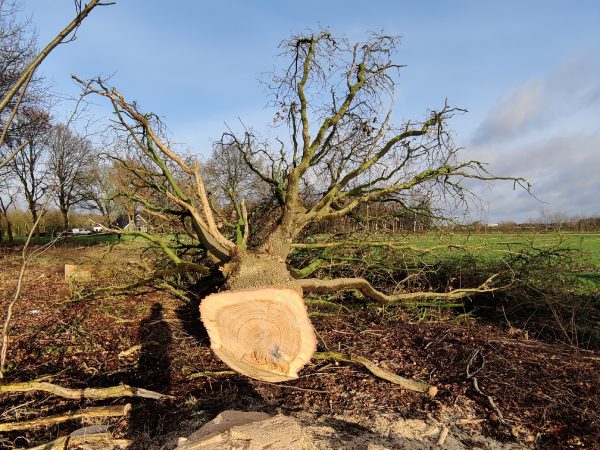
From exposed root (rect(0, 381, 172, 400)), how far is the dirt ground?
11cm

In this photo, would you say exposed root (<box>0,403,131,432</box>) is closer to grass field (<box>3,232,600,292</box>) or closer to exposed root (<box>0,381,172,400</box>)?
exposed root (<box>0,381,172,400</box>)

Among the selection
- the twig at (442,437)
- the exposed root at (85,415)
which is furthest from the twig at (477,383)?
the exposed root at (85,415)

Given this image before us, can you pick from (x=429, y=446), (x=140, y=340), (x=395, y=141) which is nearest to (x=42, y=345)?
(x=140, y=340)

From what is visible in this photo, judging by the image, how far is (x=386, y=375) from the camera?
3.78m

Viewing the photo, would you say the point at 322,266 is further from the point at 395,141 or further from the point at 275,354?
the point at 275,354

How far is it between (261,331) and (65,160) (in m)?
18.6

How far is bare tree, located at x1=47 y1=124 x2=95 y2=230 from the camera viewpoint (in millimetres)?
2918

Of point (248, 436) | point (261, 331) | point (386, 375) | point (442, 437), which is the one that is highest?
point (261, 331)

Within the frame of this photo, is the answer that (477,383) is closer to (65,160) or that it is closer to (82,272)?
(82,272)

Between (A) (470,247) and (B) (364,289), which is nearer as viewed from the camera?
(B) (364,289)

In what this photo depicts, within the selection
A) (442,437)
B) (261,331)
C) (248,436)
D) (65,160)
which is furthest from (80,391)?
(65,160)

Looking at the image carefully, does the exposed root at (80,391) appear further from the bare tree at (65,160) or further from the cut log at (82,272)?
the cut log at (82,272)

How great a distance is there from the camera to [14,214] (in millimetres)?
38406

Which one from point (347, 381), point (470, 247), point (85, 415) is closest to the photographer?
point (85, 415)
